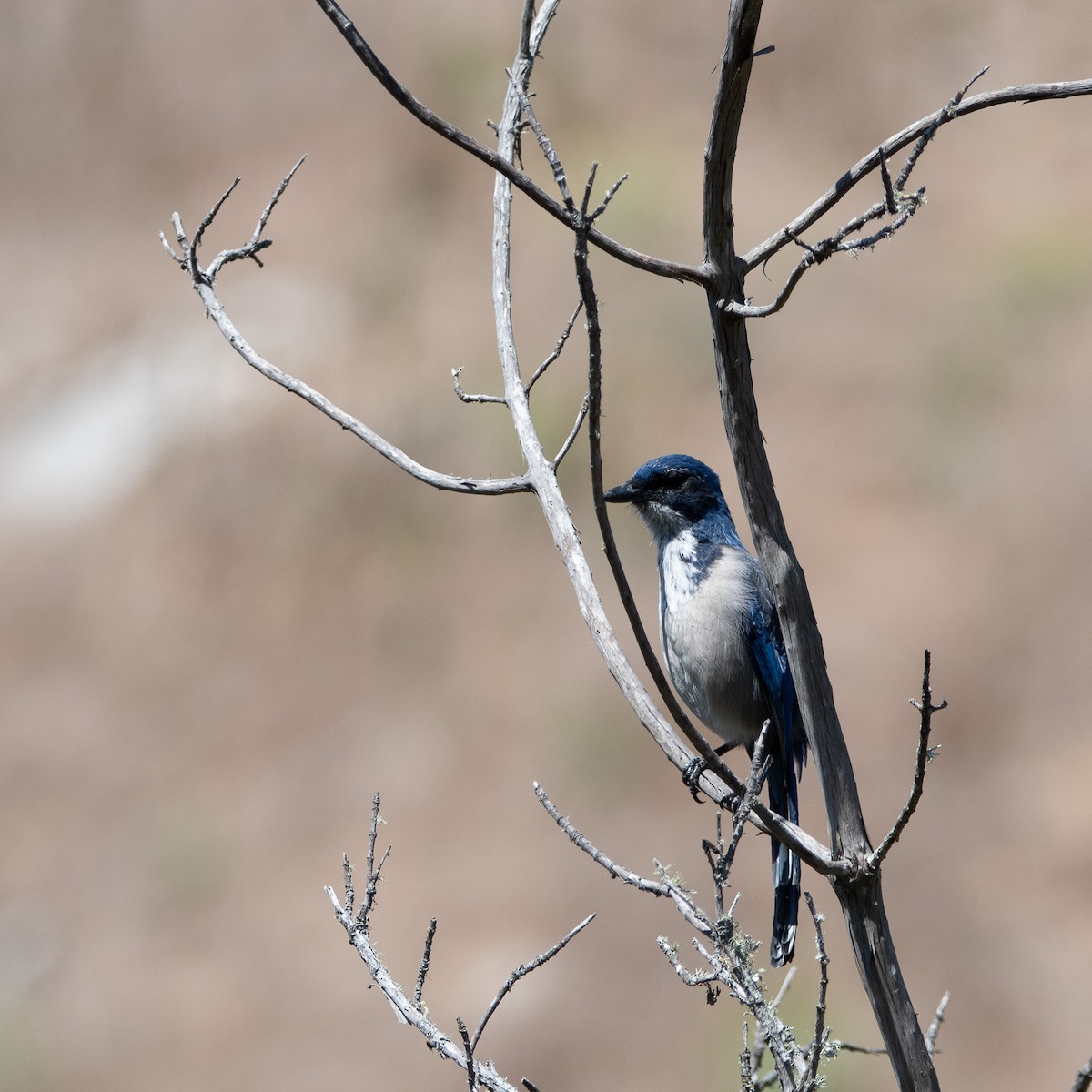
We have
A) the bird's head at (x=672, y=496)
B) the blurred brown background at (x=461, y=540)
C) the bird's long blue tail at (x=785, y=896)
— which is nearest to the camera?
the bird's long blue tail at (x=785, y=896)

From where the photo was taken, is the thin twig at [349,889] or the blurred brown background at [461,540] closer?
the thin twig at [349,889]

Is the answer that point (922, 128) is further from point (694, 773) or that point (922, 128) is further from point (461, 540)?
point (461, 540)

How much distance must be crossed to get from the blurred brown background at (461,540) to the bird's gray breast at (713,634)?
18.2 feet

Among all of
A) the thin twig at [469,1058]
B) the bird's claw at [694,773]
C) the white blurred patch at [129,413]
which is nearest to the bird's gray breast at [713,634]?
the bird's claw at [694,773]

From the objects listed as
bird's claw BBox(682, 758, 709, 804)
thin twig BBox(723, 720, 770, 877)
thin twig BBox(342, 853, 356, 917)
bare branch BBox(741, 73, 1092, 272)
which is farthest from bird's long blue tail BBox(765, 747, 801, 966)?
bare branch BBox(741, 73, 1092, 272)

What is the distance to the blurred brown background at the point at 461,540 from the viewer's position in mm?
10867

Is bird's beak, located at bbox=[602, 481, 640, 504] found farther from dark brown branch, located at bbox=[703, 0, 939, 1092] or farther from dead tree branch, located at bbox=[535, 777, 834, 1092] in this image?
dark brown branch, located at bbox=[703, 0, 939, 1092]

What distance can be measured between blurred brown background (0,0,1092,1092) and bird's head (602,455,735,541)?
18.7 ft

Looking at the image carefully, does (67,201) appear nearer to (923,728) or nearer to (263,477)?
(263,477)

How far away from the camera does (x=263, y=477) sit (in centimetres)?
1405

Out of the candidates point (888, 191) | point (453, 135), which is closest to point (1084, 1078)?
point (888, 191)

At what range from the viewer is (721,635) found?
4578 millimetres

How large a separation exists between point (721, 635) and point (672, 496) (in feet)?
1.92

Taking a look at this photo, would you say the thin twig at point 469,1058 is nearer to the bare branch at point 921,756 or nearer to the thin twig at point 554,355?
the bare branch at point 921,756
